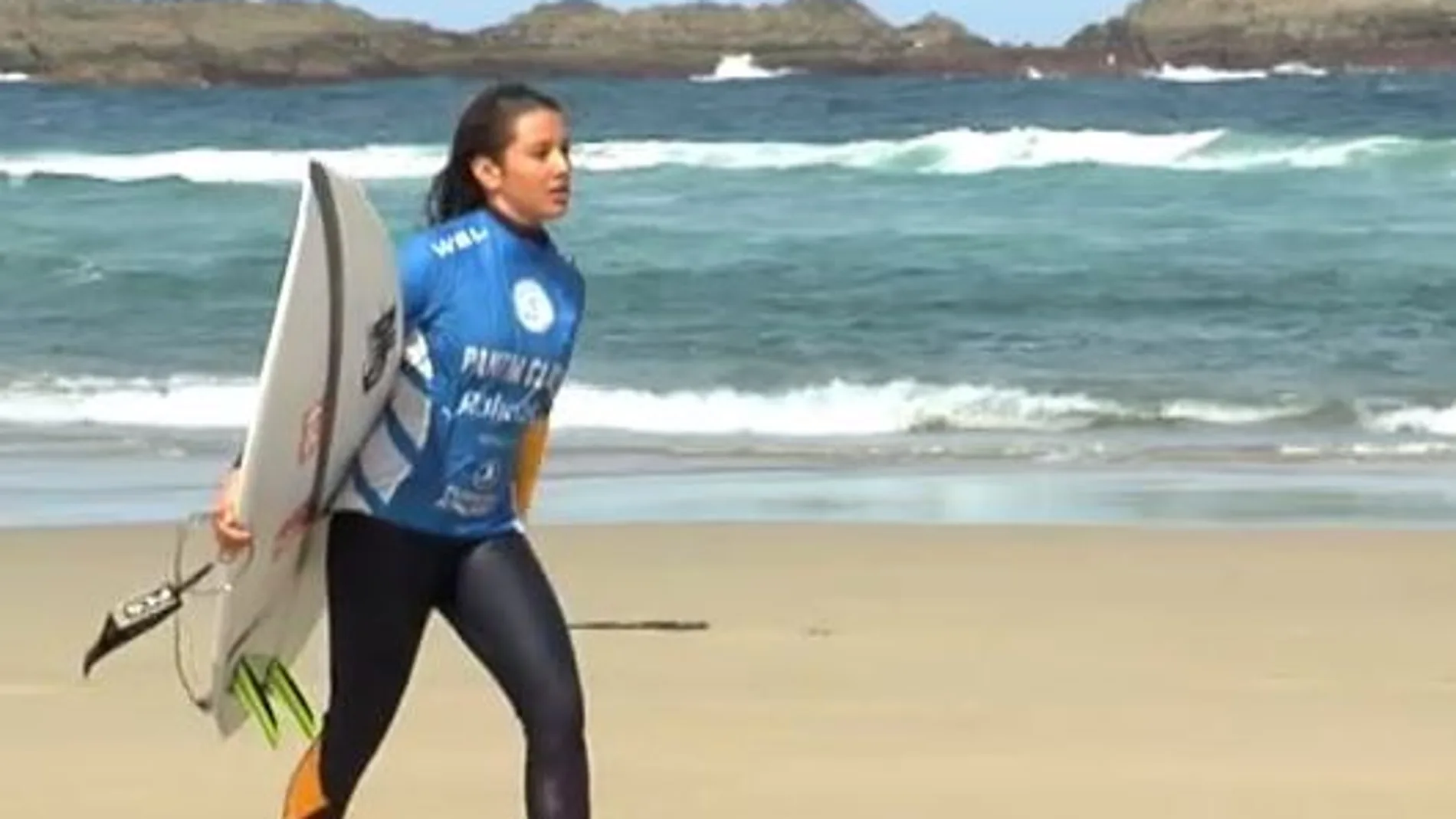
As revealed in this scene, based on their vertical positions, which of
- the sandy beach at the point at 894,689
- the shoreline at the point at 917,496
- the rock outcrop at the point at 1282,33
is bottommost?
the rock outcrop at the point at 1282,33

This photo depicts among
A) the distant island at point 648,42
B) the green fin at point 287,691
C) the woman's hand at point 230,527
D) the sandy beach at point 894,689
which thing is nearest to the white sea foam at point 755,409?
the sandy beach at point 894,689

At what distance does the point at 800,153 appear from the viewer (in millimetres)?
42062

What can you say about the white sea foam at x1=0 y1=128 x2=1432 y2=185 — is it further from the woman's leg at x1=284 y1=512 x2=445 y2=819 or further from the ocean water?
the woman's leg at x1=284 y1=512 x2=445 y2=819

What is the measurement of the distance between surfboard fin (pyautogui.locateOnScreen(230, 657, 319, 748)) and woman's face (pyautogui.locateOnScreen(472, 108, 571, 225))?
759mm

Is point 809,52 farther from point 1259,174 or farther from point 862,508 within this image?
point 862,508

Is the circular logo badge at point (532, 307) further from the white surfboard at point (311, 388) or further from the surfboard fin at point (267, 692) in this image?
the surfboard fin at point (267, 692)

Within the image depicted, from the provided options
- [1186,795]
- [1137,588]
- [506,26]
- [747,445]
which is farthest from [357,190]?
[506,26]

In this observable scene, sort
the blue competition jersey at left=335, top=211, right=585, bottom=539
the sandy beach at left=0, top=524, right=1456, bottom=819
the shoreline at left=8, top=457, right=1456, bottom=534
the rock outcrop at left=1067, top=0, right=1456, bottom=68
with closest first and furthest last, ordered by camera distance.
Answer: the blue competition jersey at left=335, top=211, right=585, bottom=539
the sandy beach at left=0, top=524, right=1456, bottom=819
the shoreline at left=8, top=457, right=1456, bottom=534
the rock outcrop at left=1067, top=0, right=1456, bottom=68

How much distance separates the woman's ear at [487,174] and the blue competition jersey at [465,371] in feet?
0.15

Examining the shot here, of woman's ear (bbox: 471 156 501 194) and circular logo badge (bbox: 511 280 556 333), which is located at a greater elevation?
woman's ear (bbox: 471 156 501 194)

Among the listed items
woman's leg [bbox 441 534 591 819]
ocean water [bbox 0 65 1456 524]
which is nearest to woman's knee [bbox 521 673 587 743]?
woman's leg [bbox 441 534 591 819]

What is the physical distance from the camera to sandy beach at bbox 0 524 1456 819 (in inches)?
242

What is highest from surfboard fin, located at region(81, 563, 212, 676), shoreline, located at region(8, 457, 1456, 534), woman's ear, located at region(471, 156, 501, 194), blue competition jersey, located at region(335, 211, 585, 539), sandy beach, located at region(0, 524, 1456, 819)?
woman's ear, located at region(471, 156, 501, 194)

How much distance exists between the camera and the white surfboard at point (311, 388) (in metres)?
4.30
